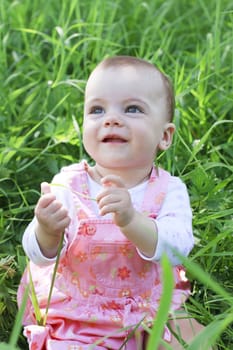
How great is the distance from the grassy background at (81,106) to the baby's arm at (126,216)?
0.50 feet

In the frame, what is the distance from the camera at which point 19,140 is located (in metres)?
3.02

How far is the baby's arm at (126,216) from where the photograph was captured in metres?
2.11

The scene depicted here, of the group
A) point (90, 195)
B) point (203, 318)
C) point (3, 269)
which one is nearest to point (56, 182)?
point (90, 195)

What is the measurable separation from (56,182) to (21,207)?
400mm

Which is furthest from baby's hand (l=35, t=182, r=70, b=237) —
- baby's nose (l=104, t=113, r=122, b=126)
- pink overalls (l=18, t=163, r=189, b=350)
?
baby's nose (l=104, t=113, r=122, b=126)

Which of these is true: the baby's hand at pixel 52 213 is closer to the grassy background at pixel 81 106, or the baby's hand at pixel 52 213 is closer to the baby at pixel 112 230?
the baby at pixel 112 230

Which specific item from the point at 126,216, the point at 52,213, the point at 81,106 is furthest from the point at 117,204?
the point at 81,106

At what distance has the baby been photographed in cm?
222

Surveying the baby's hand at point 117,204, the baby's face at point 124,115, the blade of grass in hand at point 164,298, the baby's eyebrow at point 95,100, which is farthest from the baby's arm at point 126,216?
the blade of grass in hand at point 164,298

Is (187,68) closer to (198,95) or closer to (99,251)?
(198,95)

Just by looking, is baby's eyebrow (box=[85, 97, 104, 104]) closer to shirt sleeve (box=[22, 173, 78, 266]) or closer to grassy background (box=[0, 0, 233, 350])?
shirt sleeve (box=[22, 173, 78, 266])

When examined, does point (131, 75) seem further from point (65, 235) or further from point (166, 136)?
point (65, 235)

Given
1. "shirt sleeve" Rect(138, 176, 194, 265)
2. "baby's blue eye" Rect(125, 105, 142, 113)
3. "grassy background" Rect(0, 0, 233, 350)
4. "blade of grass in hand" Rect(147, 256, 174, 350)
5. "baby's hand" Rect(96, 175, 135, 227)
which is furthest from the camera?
"grassy background" Rect(0, 0, 233, 350)

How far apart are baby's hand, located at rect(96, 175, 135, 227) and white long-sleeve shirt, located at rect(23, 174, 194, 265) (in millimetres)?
120
